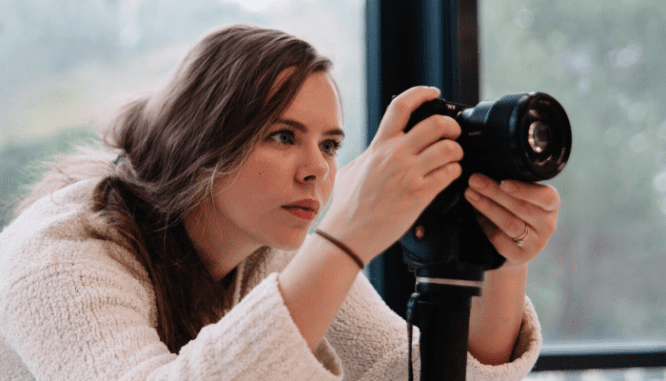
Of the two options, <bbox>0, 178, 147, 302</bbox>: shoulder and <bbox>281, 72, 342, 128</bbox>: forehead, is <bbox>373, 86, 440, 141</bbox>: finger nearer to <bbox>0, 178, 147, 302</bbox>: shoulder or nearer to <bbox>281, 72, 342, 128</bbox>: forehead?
<bbox>281, 72, 342, 128</bbox>: forehead

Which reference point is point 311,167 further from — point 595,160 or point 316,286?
point 595,160

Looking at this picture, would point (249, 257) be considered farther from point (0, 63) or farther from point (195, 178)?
point (0, 63)

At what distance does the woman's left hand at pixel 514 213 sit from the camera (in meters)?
0.51

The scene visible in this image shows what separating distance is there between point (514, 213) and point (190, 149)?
42 cm

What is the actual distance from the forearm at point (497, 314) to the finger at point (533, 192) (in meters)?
0.16

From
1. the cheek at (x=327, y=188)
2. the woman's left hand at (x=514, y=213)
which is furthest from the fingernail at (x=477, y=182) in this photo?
the cheek at (x=327, y=188)

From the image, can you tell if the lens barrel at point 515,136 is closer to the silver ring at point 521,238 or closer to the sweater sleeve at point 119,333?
the silver ring at point 521,238

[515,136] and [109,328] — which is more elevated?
[515,136]

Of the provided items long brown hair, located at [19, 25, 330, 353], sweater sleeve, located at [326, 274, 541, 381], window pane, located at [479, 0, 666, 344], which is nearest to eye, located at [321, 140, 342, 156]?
long brown hair, located at [19, 25, 330, 353]

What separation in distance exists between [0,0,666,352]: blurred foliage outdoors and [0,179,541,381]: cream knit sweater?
1.39 ft

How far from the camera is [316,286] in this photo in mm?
437

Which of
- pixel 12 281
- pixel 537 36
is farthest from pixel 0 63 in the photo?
pixel 537 36

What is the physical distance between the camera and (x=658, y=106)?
1.19 m

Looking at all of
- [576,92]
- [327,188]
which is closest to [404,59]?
[576,92]
